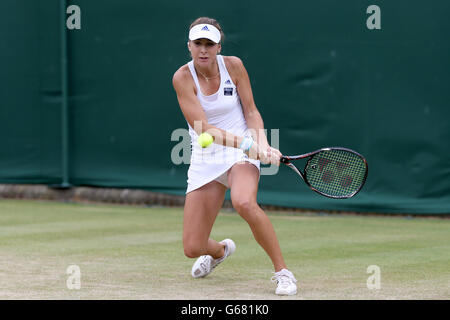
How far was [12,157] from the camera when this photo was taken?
10.2m

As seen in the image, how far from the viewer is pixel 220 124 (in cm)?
524

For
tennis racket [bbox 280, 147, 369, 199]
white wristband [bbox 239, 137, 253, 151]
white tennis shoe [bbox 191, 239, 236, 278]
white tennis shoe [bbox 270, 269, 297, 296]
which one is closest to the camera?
white tennis shoe [bbox 270, 269, 297, 296]

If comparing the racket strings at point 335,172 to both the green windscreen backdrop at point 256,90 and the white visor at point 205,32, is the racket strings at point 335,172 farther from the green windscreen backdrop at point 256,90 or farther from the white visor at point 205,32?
the green windscreen backdrop at point 256,90

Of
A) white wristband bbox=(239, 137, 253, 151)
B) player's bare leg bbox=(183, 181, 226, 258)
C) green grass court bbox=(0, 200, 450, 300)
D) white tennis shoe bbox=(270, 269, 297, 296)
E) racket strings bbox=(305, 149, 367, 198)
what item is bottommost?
green grass court bbox=(0, 200, 450, 300)

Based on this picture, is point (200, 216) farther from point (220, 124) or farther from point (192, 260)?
point (192, 260)

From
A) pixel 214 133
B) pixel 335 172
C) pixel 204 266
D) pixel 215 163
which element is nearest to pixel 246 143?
pixel 214 133

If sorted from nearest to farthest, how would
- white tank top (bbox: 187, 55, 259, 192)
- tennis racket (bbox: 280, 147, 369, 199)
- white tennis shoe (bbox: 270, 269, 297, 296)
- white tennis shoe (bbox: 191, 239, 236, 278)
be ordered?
white tennis shoe (bbox: 270, 269, 297, 296) → tennis racket (bbox: 280, 147, 369, 199) → white tank top (bbox: 187, 55, 259, 192) → white tennis shoe (bbox: 191, 239, 236, 278)

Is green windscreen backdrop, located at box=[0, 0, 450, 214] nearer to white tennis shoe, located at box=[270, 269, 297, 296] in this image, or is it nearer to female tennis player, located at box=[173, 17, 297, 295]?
female tennis player, located at box=[173, 17, 297, 295]

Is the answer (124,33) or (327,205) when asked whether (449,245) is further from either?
(124,33)

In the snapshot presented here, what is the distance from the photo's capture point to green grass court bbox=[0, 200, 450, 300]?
4.95 m

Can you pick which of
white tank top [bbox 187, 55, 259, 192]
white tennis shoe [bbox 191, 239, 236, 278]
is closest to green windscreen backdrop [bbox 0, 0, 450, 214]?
white tennis shoe [bbox 191, 239, 236, 278]

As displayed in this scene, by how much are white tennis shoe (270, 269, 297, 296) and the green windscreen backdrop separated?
3.95 metres

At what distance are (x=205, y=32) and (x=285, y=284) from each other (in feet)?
4.69

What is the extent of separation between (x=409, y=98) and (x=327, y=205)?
1.32 metres
